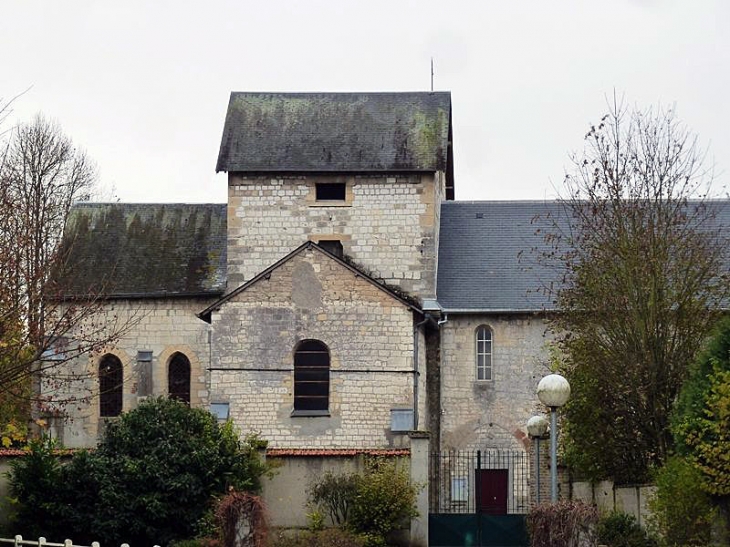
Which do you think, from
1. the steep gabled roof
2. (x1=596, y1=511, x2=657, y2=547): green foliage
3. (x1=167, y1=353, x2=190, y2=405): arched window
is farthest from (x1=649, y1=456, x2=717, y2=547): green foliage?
(x1=167, y1=353, x2=190, y2=405): arched window

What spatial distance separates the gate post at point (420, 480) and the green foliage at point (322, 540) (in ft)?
5.97

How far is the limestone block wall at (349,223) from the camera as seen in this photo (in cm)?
3716

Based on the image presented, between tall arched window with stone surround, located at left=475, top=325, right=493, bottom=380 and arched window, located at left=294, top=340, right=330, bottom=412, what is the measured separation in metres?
4.99

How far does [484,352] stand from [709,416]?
1474 centimetres

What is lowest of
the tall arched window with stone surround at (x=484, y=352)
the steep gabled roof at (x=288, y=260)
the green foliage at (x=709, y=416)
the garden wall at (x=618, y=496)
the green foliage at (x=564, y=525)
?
the garden wall at (x=618, y=496)

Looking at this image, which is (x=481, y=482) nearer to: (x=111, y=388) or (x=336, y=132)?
(x=336, y=132)

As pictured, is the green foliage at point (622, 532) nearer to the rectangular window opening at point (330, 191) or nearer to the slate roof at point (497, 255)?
the slate roof at point (497, 255)

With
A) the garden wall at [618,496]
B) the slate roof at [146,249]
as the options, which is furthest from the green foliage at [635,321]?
the slate roof at [146,249]

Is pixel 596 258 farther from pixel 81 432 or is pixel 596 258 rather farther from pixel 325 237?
pixel 81 432

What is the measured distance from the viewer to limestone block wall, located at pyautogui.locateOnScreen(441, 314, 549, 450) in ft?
121

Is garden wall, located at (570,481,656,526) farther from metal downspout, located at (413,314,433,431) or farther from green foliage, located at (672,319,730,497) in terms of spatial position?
metal downspout, located at (413,314,433,431)

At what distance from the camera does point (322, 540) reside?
24109 millimetres

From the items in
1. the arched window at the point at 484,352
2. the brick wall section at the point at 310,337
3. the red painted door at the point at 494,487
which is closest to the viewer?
the brick wall section at the point at 310,337

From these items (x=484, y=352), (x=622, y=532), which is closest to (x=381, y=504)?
(x=622, y=532)
